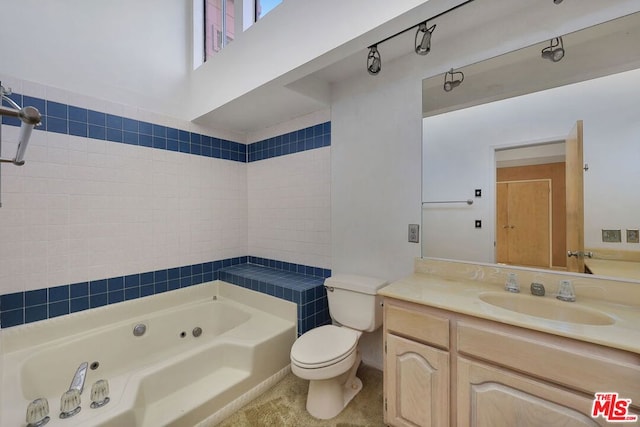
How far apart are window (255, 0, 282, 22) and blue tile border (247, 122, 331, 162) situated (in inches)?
35.1

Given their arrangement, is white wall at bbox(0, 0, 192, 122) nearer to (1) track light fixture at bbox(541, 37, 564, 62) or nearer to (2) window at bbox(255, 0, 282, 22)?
(2) window at bbox(255, 0, 282, 22)

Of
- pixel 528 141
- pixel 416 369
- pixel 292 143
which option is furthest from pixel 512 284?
pixel 292 143

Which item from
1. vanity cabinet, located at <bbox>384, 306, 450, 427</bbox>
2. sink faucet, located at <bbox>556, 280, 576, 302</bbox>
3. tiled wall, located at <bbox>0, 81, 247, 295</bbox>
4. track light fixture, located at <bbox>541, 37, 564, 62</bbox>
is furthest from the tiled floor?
track light fixture, located at <bbox>541, 37, 564, 62</bbox>

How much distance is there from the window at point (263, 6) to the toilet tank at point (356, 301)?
2.00m

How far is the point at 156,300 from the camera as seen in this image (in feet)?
7.21

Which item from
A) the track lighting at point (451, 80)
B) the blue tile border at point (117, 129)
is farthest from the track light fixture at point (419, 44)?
the blue tile border at point (117, 129)

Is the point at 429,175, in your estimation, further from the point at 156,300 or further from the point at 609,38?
the point at 156,300

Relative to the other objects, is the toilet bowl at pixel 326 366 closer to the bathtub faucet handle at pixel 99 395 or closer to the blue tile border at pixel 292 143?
the bathtub faucet handle at pixel 99 395

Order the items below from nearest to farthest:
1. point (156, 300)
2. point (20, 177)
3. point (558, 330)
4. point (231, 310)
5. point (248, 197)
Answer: point (558, 330), point (20, 177), point (156, 300), point (231, 310), point (248, 197)

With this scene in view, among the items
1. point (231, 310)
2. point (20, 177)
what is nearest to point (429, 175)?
point (231, 310)

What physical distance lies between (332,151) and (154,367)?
1940mm

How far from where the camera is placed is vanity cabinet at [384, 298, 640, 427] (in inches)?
34.6

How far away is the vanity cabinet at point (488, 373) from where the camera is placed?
88 centimetres

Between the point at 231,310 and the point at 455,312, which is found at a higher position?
the point at 455,312
